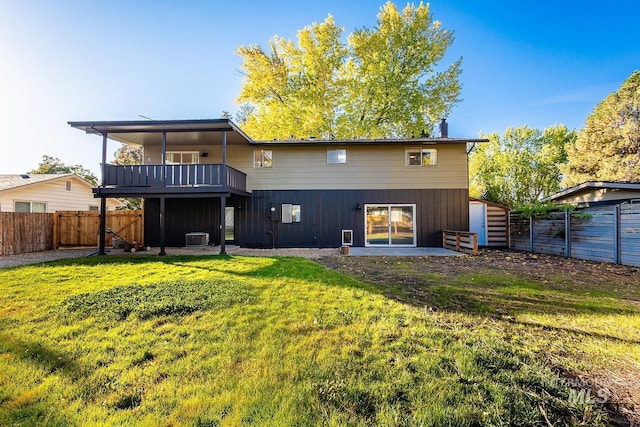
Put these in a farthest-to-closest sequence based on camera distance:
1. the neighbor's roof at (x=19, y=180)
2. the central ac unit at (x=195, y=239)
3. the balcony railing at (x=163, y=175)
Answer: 1. the neighbor's roof at (x=19, y=180)
2. the central ac unit at (x=195, y=239)
3. the balcony railing at (x=163, y=175)

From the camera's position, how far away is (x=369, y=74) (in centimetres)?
1770

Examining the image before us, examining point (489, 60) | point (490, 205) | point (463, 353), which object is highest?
point (489, 60)

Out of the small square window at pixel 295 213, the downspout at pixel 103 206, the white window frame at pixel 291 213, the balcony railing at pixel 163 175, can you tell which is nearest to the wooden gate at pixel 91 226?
the downspout at pixel 103 206

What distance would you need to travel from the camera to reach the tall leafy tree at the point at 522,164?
23.9m

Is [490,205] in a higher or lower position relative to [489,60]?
lower

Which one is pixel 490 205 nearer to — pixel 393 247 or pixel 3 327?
pixel 393 247

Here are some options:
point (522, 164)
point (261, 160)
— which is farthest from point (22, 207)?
point (522, 164)

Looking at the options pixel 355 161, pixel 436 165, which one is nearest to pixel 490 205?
pixel 436 165

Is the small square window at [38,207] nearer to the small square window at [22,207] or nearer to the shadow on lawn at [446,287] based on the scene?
the small square window at [22,207]

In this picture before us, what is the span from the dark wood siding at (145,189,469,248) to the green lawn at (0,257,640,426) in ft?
23.1

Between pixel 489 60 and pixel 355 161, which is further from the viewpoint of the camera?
pixel 489 60

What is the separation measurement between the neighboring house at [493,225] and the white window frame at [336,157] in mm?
6721

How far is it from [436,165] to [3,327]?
12.9m

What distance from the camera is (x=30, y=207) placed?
13.6 m
